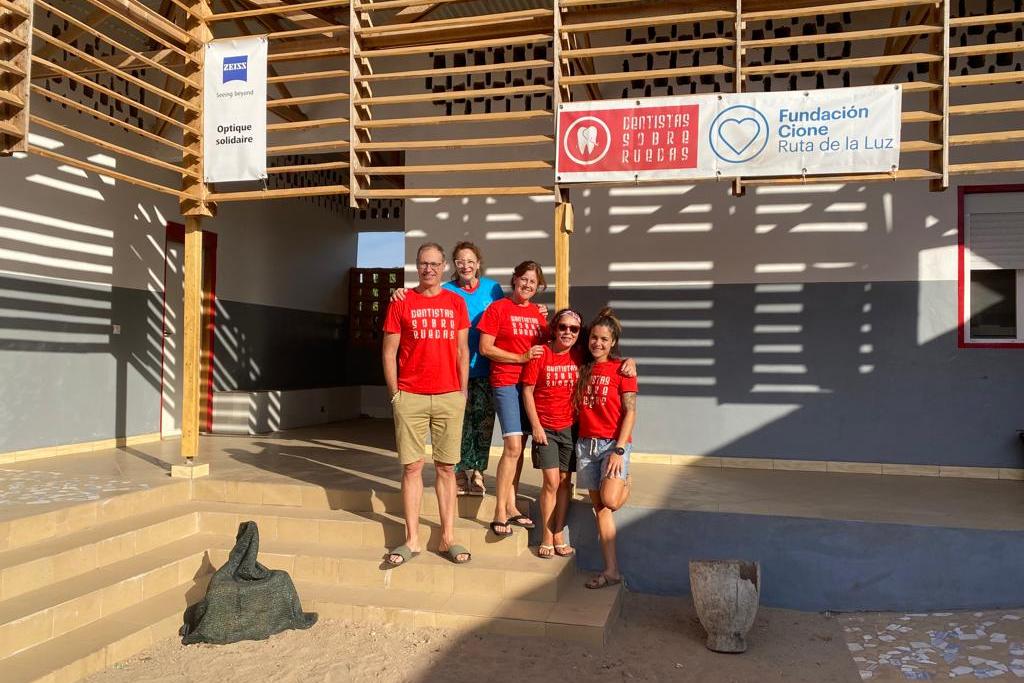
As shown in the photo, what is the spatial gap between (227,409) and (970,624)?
7625mm

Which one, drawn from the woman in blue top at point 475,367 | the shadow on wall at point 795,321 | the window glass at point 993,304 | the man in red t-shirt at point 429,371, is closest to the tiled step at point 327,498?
the woman in blue top at point 475,367

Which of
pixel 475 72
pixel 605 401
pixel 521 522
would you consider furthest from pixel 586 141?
pixel 521 522

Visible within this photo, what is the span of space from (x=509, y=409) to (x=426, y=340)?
62 centimetres

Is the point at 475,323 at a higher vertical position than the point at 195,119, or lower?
lower

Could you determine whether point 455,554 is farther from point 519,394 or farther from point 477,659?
point 519,394

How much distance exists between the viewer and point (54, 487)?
5031mm

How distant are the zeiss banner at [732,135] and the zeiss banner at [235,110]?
2.33 metres

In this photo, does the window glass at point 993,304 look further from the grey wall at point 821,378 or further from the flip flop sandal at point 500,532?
the flip flop sandal at point 500,532

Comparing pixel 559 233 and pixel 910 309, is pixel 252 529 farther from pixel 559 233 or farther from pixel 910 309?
pixel 910 309

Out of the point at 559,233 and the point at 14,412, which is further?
the point at 14,412

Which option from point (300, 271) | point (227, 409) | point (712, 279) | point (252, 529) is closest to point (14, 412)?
point (227, 409)

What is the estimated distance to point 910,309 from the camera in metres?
6.18

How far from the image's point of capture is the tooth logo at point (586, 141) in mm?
4980

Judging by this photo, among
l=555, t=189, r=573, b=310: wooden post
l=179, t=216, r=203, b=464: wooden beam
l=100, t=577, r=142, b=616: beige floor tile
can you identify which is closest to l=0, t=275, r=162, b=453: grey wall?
l=179, t=216, r=203, b=464: wooden beam
